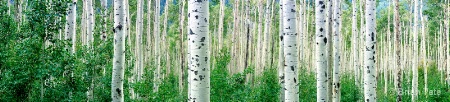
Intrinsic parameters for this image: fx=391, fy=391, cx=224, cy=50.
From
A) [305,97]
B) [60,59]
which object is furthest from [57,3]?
[305,97]

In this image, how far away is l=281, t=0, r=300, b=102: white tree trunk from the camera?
19.5 ft

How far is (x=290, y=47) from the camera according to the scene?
5969mm

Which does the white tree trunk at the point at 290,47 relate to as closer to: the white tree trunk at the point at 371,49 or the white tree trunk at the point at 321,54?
the white tree trunk at the point at 321,54

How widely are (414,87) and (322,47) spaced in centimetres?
837

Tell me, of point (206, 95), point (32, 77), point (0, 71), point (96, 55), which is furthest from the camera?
point (96, 55)

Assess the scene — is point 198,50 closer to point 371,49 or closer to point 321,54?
point 321,54

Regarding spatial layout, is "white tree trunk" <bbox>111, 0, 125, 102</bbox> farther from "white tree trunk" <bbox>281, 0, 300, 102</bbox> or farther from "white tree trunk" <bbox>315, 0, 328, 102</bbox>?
"white tree trunk" <bbox>315, 0, 328, 102</bbox>

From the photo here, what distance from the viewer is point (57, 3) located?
748 cm

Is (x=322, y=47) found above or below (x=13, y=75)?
above

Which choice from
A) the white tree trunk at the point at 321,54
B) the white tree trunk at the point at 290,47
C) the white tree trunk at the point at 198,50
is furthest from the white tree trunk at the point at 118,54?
the white tree trunk at the point at 321,54

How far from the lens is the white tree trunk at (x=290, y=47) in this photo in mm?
5941

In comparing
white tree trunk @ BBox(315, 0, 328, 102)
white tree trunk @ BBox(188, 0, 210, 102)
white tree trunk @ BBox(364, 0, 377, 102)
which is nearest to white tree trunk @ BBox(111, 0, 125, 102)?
white tree trunk @ BBox(188, 0, 210, 102)

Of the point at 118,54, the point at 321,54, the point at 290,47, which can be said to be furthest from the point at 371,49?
the point at 118,54

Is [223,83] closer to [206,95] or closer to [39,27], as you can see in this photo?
[39,27]
